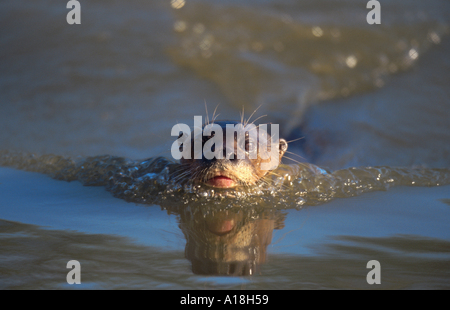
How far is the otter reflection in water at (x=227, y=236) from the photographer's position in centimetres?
215

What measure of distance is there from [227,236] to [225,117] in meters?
3.39

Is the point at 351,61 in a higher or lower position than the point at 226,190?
higher

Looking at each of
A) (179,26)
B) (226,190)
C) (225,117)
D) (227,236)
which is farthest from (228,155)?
(179,26)

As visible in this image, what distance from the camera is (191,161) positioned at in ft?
11.8

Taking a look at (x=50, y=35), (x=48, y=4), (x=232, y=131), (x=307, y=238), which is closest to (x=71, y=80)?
(x=50, y=35)

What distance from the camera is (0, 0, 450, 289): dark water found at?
226cm

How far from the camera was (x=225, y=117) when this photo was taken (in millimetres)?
5832

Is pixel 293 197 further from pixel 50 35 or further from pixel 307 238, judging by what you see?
pixel 50 35

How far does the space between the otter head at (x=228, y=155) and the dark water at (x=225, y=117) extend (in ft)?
0.44

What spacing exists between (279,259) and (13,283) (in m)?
1.20

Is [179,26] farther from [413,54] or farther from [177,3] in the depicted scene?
[413,54]

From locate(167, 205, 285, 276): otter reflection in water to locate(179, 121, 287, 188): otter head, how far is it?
0.87 feet
